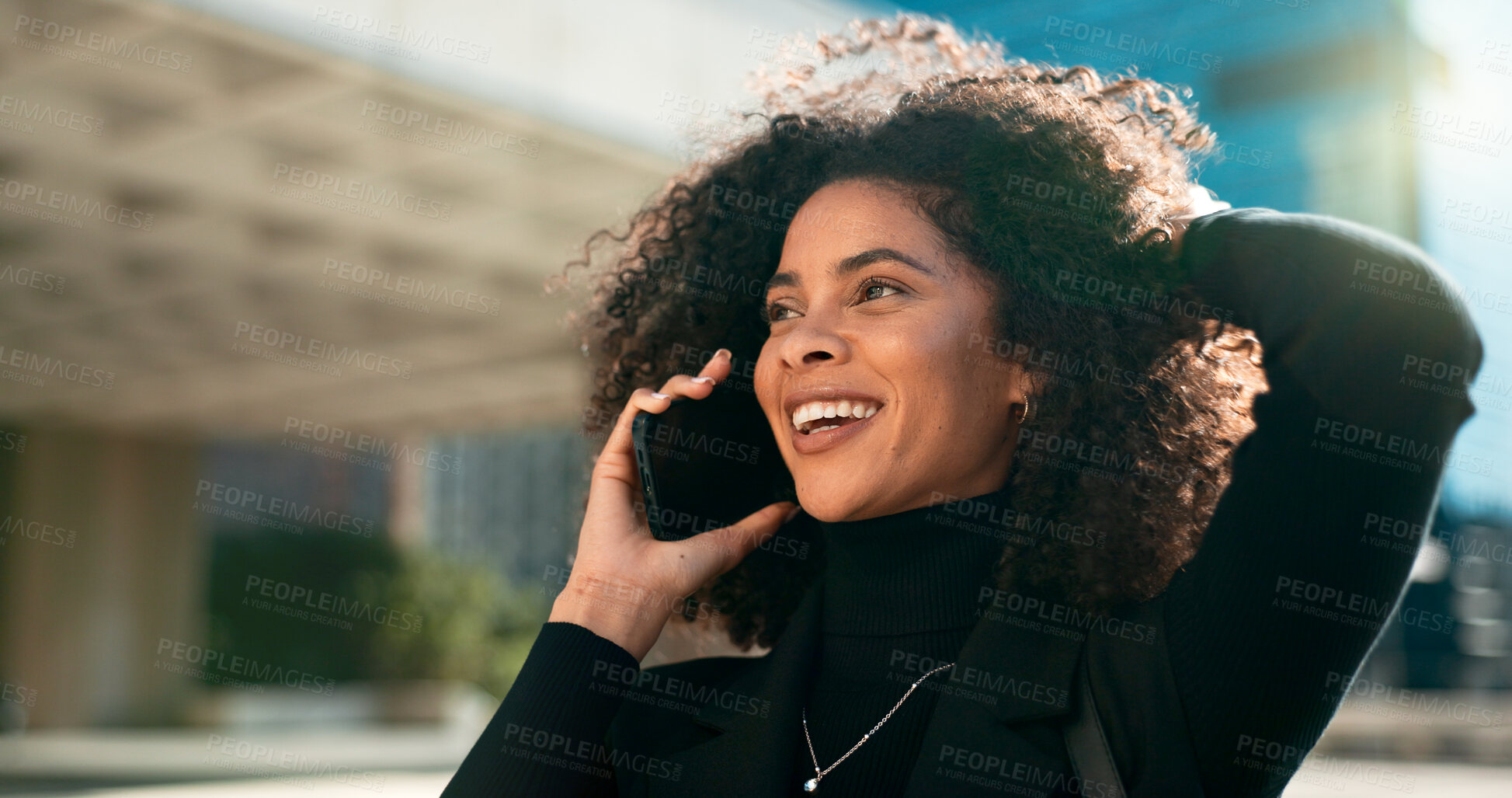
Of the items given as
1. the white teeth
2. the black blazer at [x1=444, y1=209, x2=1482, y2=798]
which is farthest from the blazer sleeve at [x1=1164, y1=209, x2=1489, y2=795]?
the white teeth

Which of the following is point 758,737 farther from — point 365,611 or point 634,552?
point 365,611

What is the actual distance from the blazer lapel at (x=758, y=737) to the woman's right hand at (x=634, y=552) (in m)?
0.19

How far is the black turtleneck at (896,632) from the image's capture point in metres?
1.90

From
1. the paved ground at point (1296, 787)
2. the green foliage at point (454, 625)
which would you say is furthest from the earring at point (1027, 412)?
the green foliage at point (454, 625)

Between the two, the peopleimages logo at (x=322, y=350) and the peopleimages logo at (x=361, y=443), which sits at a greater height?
the peopleimages logo at (x=361, y=443)

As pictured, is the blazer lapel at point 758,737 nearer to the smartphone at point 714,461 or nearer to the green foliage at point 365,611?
the smartphone at point 714,461

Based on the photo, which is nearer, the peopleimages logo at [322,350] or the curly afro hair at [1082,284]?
the curly afro hair at [1082,284]

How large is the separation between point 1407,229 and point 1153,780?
11463 mm

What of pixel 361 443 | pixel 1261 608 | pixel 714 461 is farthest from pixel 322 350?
pixel 1261 608

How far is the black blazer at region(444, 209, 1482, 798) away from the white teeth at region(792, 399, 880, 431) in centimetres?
38

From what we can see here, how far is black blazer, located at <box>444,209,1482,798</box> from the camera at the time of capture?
1625 millimetres

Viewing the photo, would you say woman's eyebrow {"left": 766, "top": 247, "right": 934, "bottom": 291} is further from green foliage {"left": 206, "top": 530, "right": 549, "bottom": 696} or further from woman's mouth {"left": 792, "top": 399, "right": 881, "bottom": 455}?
green foliage {"left": 206, "top": 530, "right": 549, "bottom": 696}

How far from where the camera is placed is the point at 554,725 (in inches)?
73.9

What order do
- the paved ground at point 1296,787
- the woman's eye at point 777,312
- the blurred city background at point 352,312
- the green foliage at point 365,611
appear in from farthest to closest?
the green foliage at point 365,611
the paved ground at point 1296,787
the blurred city background at point 352,312
the woman's eye at point 777,312
